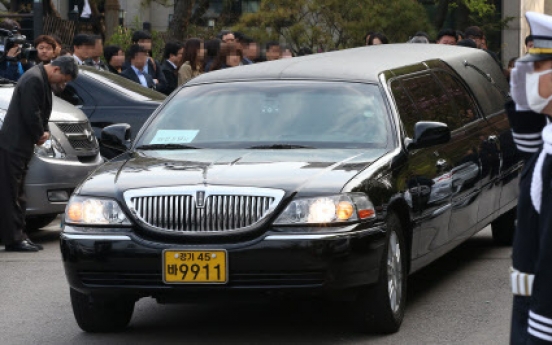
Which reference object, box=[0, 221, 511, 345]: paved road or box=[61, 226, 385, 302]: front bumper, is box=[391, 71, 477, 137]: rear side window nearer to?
box=[0, 221, 511, 345]: paved road

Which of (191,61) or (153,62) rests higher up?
(191,61)

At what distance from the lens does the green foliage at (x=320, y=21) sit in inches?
1040

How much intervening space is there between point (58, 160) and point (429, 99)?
399 cm

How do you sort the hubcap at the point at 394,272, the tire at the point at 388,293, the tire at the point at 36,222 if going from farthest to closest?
1. the tire at the point at 36,222
2. the hubcap at the point at 394,272
3. the tire at the point at 388,293

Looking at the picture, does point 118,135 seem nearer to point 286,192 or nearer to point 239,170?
point 239,170

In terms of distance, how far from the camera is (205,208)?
23.0 feet

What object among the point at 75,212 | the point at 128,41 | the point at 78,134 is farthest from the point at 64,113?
the point at 128,41

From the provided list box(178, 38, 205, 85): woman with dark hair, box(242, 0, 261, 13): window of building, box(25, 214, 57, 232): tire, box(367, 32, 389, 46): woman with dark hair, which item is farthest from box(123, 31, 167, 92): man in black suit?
box(242, 0, 261, 13): window of building

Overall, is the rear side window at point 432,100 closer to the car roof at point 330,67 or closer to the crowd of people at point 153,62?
the car roof at point 330,67

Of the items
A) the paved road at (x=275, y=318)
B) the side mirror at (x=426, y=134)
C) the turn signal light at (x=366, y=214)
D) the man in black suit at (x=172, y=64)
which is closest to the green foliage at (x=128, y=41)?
the man in black suit at (x=172, y=64)

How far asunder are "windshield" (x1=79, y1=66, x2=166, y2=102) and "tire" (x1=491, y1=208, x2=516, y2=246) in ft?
15.4

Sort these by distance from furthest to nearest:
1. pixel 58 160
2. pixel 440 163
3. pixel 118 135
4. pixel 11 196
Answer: pixel 58 160 → pixel 11 196 → pixel 118 135 → pixel 440 163

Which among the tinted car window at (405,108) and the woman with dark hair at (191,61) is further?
the woman with dark hair at (191,61)

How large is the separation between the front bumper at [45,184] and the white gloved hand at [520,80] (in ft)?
25.8
